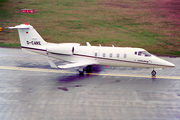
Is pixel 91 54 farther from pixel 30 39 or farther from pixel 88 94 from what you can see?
pixel 30 39

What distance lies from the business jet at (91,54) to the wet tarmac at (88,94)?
121 centimetres

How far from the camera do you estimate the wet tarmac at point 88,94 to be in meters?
15.9

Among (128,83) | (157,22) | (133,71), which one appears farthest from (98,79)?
(157,22)

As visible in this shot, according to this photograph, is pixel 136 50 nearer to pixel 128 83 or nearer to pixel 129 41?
pixel 128 83

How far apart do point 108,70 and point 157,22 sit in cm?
2881

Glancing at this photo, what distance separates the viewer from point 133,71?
26.3 metres

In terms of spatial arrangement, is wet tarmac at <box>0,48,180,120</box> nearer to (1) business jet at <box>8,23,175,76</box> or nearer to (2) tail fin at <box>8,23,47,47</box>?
(1) business jet at <box>8,23,175,76</box>

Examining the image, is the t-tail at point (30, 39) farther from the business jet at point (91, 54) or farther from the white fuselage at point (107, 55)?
the white fuselage at point (107, 55)

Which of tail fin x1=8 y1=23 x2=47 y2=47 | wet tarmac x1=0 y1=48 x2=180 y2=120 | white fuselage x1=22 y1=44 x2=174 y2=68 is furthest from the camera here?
tail fin x1=8 y1=23 x2=47 y2=47

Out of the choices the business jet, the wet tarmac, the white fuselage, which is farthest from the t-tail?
the wet tarmac

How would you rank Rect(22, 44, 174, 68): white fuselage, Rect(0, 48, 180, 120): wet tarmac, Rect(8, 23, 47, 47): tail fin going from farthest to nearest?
Rect(8, 23, 47, 47): tail fin → Rect(22, 44, 174, 68): white fuselage → Rect(0, 48, 180, 120): wet tarmac

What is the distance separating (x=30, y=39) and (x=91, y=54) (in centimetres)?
744

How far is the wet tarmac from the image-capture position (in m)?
15.9

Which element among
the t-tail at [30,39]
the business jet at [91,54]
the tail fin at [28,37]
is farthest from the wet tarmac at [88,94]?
the tail fin at [28,37]
